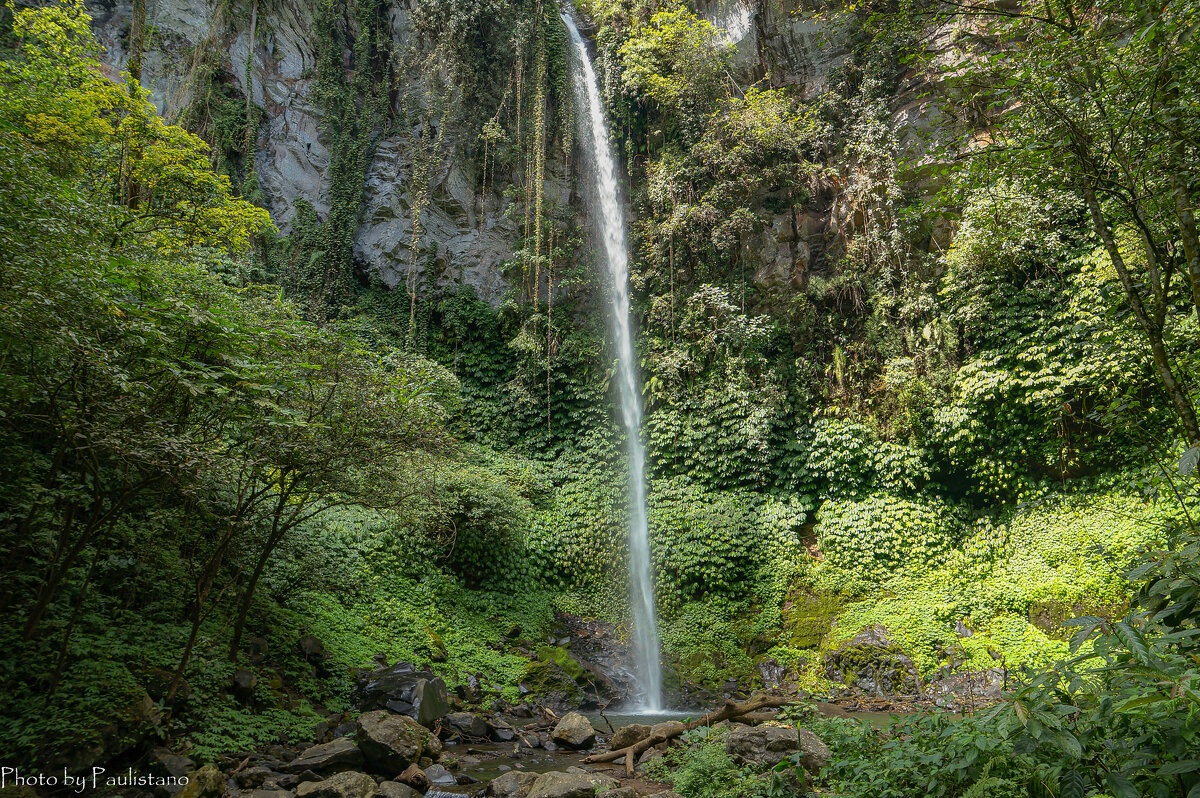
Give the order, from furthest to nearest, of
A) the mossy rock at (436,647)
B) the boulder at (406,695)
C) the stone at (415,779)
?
1. the mossy rock at (436,647)
2. the boulder at (406,695)
3. the stone at (415,779)

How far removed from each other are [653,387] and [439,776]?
9.22 metres

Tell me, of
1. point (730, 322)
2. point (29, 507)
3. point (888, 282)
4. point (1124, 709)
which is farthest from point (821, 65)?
point (29, 507)

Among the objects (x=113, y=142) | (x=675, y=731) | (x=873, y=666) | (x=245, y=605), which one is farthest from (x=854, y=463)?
(x=113, y=142)

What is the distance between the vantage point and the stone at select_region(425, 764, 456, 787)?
5.27 m

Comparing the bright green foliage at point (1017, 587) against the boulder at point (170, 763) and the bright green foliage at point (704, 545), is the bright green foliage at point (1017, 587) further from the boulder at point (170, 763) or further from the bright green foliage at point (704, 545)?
the boulder at point (170, 763)

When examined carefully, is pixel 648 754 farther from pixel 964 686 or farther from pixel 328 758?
pixel 964 686

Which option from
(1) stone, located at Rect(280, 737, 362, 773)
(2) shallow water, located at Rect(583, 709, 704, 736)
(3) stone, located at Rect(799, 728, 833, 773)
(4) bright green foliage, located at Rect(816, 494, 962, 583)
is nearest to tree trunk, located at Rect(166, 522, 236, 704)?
(1) stone, located at Rect(280, 737, 362, 773)

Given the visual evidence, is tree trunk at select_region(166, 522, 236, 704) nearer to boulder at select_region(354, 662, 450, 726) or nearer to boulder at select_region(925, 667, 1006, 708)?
boulder at select_region(354, 662, 450, 726)

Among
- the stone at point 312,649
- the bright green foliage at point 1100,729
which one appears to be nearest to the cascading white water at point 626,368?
the stone at point 312,649

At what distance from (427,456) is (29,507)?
3552 millimetres

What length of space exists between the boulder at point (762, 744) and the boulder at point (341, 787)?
311 cm

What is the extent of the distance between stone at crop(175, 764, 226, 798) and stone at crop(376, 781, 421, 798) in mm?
1216

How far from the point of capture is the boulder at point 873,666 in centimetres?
860

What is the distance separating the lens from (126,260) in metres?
4.62
